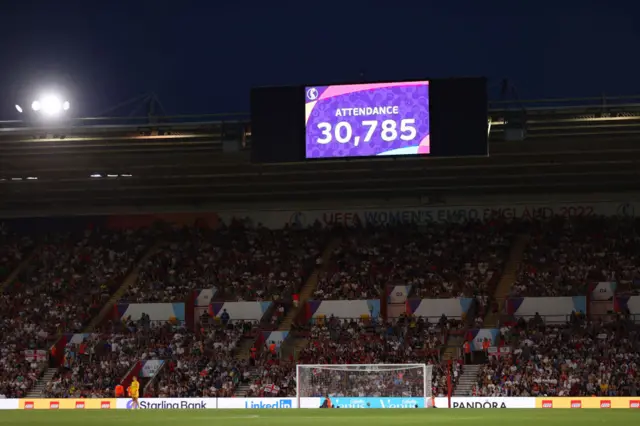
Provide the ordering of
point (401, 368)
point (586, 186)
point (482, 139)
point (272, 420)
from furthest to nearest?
point (586, 186) → point (401, 368) → point (482, 139) → point (272, 420)

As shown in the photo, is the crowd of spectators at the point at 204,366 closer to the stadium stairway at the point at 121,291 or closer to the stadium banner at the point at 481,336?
the stadium stairway at the point at 121,291

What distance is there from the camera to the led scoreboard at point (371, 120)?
32.8m

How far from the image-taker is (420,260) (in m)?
49.0

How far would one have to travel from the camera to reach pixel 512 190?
51.0 m

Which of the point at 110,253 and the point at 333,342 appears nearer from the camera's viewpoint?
the point at 333,342

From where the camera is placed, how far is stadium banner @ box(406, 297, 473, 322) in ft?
149

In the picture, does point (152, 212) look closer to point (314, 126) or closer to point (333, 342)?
point (333, 342)

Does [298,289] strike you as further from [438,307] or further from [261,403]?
[261,403]

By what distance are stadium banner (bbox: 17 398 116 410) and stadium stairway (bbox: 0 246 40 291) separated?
1451 cm

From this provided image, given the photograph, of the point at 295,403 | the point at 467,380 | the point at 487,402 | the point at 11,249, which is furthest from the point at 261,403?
the point at 11,249

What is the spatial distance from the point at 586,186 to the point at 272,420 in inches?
1127

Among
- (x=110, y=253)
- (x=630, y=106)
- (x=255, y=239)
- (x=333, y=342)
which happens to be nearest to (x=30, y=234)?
(x=110, y=253)

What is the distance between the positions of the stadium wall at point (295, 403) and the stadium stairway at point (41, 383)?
2773 millimetres

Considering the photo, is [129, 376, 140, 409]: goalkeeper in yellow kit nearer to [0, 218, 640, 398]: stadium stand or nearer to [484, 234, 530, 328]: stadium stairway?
[0, 218, 640, 398]: stadium stand
